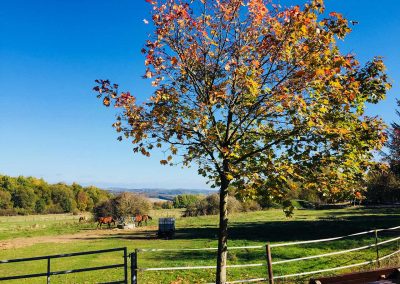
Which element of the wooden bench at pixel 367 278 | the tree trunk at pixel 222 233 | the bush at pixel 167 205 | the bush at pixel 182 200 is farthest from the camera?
the bush at pixel 167 205

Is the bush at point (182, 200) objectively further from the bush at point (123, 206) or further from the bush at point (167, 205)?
the bush at point (123, 206)

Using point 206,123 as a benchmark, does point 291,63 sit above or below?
above

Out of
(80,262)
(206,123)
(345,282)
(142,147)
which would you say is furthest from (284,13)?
(80,262)

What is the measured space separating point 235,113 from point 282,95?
1.73 m

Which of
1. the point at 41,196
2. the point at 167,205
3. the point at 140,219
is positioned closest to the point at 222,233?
the point at 140,219

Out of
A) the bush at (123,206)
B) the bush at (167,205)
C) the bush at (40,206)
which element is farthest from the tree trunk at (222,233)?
the bush at (40,206)

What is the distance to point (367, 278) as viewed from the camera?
8398mm

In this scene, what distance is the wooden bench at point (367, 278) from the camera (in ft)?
26.6

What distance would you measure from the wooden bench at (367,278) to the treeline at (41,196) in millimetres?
118803

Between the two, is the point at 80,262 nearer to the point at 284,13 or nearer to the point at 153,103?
the point at 153,103

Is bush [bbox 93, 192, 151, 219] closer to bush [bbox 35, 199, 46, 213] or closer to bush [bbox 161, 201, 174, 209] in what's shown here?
bush [bbox 161, 201, 174, 209]

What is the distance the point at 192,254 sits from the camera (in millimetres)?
25688

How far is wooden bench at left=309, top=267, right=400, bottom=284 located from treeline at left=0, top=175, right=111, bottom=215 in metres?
119

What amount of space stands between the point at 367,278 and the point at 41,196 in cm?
14038
